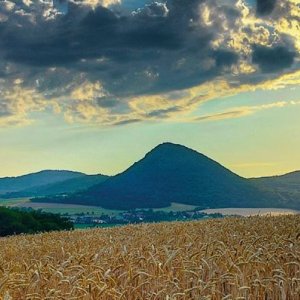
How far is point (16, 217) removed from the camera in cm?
8456

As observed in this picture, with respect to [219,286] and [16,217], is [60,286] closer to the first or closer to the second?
[219,286]

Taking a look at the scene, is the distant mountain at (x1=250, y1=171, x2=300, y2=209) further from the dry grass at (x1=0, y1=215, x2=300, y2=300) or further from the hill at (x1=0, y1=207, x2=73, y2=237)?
the dry grass at (x1=0, y1=215, x2=300, y2=300)

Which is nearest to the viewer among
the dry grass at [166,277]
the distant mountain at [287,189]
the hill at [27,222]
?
the dry grass at [166,277]

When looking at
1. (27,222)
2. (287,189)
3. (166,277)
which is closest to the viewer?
(166,277)

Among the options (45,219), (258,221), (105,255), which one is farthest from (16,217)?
(105,255)

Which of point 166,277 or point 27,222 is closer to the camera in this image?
point 166,277

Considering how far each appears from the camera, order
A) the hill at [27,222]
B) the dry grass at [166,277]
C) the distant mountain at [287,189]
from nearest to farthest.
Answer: the dry grass at [166,277] < the hill at [27,222] < the distant mountain at [287,189]

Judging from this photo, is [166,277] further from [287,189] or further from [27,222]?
[287,189]

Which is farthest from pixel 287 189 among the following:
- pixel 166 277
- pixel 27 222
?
pixel 166 277

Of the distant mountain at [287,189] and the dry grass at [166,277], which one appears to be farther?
the distant mountain at [287,189]

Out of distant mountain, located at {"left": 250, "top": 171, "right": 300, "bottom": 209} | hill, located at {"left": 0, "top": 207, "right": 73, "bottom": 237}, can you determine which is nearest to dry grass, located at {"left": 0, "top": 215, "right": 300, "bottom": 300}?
hill, located at {"left": 0, "top": 207, "right": 73, "bottom": 237}

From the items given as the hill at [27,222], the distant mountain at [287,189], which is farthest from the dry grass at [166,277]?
the distant mountain at [287,189]

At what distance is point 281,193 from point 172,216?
138ft

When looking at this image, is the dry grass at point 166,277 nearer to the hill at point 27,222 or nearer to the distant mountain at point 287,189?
the hill at point 27,222
